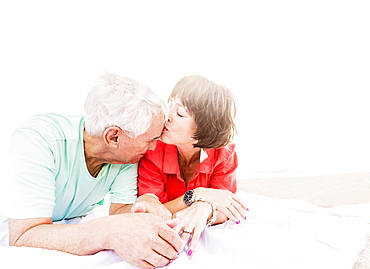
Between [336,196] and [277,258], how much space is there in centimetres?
136

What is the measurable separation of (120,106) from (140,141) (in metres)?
0.16

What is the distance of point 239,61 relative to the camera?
303 centimetres

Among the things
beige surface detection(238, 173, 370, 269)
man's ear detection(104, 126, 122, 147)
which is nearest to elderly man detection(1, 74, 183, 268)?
man's ear detection(104, 126, 122, 147)

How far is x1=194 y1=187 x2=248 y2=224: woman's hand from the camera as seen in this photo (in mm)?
1372

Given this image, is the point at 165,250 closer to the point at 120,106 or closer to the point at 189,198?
the point at 189,198

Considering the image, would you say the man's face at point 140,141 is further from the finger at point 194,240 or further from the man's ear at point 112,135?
the finger at point 194,240

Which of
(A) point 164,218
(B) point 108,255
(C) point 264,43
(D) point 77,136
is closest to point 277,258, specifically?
(A) point 164,218

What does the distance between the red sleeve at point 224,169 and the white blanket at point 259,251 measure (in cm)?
19

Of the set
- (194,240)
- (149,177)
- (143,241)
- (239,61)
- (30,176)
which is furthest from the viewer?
(239,61)

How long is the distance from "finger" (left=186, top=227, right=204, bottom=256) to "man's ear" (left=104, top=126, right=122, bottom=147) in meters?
0.43

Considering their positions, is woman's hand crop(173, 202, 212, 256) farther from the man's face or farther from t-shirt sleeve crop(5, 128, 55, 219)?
t-shirt sleeve crop(5, 128, 55, 219)

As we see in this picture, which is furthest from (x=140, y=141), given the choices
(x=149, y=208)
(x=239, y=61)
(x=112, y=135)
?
(x=239, y=61)

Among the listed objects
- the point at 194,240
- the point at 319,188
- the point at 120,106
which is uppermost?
the point at 120,106

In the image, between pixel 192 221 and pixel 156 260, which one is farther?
pixel 192 221
